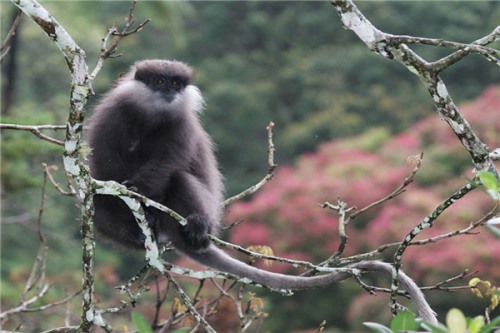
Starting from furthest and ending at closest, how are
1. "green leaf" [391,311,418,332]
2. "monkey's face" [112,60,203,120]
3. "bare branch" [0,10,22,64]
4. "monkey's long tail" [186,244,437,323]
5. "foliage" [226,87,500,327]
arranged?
"foliage" [226,87,500,327]
"monkey's face" [112,60,203,120]
"bare branch" [0,10,22,64]
"monkey's long tail" [186,244,437,323]
"green leaf" [391,311,418,332]

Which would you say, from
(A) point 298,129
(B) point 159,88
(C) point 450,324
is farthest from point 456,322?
(A) point 298,129

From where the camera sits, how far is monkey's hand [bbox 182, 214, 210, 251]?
3.34m

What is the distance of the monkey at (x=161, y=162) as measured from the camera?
344cm

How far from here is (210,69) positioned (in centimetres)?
1955

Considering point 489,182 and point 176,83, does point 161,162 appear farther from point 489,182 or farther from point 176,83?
point 489,182

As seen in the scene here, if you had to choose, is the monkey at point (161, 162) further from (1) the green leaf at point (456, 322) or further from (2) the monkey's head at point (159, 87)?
(1) the green leaf at point (456, 322)

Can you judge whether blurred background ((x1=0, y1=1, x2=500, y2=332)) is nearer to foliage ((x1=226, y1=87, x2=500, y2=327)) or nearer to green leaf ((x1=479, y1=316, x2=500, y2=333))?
foliage ((x1=226, y1=87, x2=500, y2=327))

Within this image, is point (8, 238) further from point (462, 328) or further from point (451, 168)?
point (462, 328)

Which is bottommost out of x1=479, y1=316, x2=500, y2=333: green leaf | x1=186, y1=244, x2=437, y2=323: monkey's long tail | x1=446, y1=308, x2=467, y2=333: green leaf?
x1=479, y1=316, x2=500, y2=333: green leaf

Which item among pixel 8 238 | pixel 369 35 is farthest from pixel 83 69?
pixel 8 238

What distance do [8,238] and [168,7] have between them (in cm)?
529

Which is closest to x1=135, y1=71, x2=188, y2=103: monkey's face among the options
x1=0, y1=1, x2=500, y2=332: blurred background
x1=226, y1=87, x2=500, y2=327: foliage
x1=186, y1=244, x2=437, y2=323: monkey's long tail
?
x1=186, y1=244, x2=437, y2=323: monkey's long tail

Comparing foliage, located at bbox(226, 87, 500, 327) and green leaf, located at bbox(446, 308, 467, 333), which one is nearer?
green leaf, located at bbox(446, 308, 467, 333)

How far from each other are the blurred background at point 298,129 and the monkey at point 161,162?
87.5 inches
